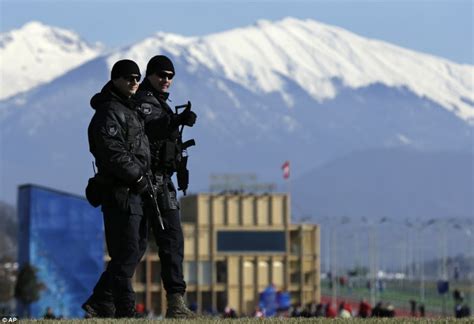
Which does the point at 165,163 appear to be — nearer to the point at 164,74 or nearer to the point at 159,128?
the point at 159,128

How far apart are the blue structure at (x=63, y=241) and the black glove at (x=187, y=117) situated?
13113 centimetres

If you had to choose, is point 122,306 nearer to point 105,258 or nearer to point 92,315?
point 92,315

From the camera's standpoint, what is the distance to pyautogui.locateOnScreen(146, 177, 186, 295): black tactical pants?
2012cm

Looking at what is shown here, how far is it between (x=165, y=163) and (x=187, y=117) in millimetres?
704

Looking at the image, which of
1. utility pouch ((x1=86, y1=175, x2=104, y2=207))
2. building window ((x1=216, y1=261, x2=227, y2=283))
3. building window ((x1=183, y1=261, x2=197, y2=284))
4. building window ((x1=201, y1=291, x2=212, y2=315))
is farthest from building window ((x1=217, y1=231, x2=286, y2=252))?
utility pouch ((x1=86, y1=175, x2=104, y2=207))

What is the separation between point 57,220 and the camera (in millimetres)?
152875

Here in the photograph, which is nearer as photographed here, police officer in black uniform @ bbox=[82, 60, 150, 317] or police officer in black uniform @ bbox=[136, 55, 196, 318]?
police officer in black uniform @ bbox=[82, 60, 150, 317]

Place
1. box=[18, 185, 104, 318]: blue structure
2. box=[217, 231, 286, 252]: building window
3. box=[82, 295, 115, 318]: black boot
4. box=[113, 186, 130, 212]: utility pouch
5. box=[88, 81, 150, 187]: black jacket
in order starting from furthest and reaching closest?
box=[217, 231, 286, 252]: building window, box=[18, 185, 104, 318]: blue structure, box=[82, 295, 115, 318]: black boot, box=[113, 186, 130, 212]: utility pouch, box=[88, 81, 150, 187]: black jacket

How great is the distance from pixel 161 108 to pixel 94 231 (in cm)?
13397

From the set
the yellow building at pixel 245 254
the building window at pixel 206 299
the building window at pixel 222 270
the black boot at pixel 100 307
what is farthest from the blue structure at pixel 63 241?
the black boot at pixel 100 307

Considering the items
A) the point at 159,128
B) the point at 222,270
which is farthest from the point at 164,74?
the point at 222,270

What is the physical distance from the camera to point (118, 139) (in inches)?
771

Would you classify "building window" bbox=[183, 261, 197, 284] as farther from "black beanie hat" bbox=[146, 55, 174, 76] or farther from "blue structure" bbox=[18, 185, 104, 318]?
"black beanie hat" bbox=[146, 55, 174, 76]

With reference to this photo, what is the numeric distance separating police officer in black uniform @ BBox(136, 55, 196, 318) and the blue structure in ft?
429
